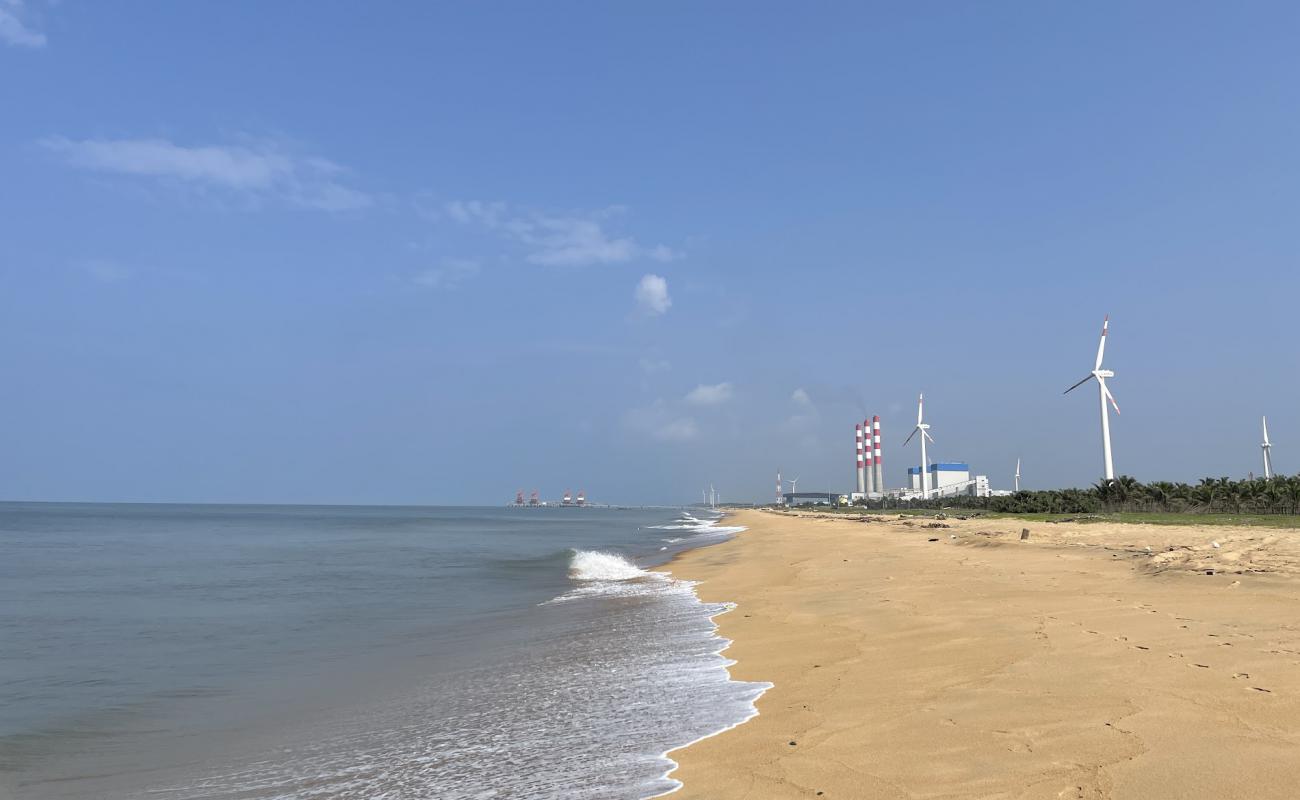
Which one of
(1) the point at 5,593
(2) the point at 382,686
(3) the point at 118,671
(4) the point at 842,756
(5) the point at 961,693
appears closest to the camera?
(4) the point at 842,756

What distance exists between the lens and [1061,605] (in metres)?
12.4

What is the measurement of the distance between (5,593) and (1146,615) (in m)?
32.8

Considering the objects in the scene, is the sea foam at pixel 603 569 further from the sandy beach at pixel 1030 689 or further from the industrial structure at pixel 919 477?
the industrial structure at pixel 919 477

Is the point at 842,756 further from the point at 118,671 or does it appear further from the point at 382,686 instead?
the point at 118,671

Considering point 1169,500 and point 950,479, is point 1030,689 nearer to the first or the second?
point 1169,500

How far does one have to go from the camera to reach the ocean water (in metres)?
7.06

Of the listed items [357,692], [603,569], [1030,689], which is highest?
[1030,689]

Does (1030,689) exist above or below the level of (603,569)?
above

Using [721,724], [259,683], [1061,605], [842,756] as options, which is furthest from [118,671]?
[1061,605]

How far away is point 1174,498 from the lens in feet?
181

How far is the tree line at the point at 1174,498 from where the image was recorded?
156 ft

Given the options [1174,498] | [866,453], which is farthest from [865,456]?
[1174,498]

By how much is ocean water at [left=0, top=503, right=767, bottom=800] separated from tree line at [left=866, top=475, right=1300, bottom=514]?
43453mm

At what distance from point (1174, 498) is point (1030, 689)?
59.2 metres
